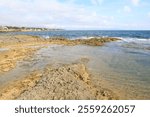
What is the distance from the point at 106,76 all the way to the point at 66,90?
4602mm

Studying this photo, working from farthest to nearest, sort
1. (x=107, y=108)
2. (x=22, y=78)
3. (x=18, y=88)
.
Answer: (x=22, y=78) < (x=18, y=88) < (x=107, y=108)

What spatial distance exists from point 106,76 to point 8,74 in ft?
19.8

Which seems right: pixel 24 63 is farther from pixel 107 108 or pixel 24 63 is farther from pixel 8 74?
pixel 107 108

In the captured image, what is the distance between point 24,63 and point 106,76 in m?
7.26

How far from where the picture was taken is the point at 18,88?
1237 cm

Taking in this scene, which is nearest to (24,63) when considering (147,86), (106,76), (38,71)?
(38,71)

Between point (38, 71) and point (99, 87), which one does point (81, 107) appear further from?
point (38, 71)

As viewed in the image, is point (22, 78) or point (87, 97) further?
point (22, 78)

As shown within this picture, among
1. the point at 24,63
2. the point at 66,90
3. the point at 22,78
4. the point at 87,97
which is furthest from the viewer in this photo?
the point at 24,63

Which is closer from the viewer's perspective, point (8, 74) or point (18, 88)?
point (18, 88)

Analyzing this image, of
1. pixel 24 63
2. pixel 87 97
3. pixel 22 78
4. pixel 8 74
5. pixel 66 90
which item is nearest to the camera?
pixel 87 97

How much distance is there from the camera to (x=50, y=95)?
10672mm

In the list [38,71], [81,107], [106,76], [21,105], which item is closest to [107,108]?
[81,107]

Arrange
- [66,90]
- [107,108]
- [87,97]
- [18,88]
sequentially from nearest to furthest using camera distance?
[107,108] < [87,97] < [66,90] < [18,88]
